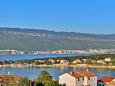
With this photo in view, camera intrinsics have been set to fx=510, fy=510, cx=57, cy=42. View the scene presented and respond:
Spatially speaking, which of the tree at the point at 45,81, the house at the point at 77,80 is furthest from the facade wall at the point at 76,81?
the tree at the point at 45,81

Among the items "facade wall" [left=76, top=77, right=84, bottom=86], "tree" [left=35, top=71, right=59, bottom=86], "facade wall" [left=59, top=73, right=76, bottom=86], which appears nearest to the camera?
"tree" [left=35, top=71, right=59, bottom=86]

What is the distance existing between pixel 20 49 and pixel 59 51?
1648cm

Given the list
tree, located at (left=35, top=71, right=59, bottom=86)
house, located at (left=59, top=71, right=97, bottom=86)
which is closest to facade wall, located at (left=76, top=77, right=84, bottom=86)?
house, located at (left=59, top=71, right=97, bottom=86)

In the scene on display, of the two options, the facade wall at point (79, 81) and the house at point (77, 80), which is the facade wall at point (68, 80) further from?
the facade wall at point (79, 81)

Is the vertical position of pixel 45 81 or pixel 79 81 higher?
pixel 45 81

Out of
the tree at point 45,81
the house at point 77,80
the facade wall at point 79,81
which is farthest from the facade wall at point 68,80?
the tree at point 45,81

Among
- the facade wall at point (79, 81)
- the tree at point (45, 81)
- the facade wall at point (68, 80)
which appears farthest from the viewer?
the facade wall at point (79, 81)

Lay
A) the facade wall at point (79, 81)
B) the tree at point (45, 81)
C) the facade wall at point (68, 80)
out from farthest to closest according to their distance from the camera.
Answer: the facade wall at point (79, 81) → the facade wall at point (68, 80) → the tree at point (45, 81)

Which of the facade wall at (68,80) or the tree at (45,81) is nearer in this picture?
the tree at (45,81)

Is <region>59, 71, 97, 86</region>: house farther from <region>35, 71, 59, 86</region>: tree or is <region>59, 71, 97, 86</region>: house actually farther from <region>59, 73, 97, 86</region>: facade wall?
<region>35, 71, 59, 86</region>: tree

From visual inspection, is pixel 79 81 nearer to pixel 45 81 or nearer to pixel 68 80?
pixel 68 80

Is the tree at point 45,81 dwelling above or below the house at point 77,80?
above

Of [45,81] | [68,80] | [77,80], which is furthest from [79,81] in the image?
[45,81]

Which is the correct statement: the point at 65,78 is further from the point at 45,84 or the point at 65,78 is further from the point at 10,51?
the point at 10,51
